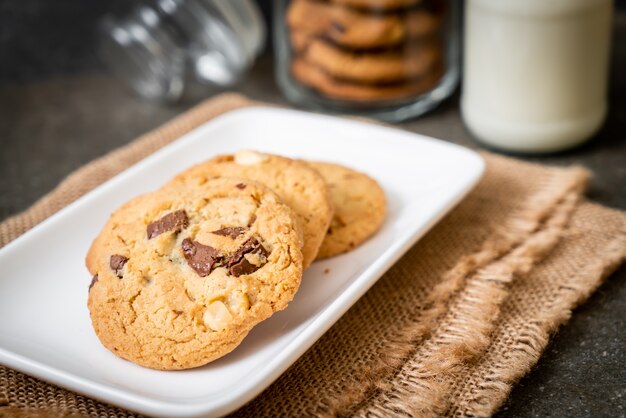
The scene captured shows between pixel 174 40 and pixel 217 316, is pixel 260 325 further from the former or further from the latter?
pixel 174 40

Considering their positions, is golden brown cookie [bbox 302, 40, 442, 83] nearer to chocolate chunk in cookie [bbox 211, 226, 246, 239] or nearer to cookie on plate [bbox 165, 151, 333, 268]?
cookie on plate [bbox 165, 151, 333, 268]

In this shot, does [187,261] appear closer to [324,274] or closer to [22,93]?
[324,274]

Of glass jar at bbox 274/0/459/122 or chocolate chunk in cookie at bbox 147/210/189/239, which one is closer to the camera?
chocolate chunk in cookie at bbox 147/210/189/239

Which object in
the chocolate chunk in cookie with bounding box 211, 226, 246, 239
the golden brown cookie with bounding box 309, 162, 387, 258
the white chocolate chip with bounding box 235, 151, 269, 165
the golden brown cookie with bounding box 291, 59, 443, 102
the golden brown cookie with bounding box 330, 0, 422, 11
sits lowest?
the golden brown cookie with bounding box 291, 59, 443, 102

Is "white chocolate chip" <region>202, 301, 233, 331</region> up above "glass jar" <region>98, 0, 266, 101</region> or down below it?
above

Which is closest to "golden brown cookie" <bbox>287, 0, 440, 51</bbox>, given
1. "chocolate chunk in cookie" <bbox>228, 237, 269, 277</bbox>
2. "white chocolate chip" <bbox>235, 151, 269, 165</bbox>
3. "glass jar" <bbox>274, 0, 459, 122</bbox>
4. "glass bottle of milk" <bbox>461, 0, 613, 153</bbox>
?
"glass jar" <bbox>274, 0, 459, 122</bbox>

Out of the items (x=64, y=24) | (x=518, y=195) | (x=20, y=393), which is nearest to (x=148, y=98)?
(x=64, y=24)
